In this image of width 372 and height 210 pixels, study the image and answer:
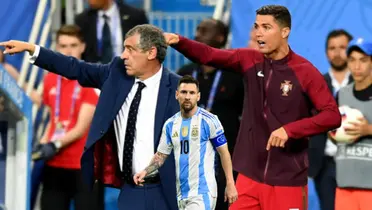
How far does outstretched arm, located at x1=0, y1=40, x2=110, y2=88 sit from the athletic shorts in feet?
4.05

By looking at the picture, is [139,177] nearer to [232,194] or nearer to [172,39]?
[232,194]

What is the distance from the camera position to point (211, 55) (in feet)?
25.3

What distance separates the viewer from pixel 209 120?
7445 mm

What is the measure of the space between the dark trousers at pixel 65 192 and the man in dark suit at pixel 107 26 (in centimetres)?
142

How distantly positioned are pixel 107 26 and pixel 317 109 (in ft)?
11.5

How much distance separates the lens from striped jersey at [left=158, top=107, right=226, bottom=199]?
292 inches

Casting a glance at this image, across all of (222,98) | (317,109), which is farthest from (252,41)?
(317,109)

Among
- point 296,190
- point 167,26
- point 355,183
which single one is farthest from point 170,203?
point 167,26

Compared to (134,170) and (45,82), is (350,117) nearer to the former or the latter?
(134,170)

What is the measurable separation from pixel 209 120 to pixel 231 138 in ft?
6.19

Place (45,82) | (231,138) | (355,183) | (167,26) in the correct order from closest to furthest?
(355,183) → (231,138) → (45,82) → (167,26)

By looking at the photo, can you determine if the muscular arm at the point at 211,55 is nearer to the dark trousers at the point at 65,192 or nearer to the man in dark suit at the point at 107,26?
the dark trousers at the point at 65,192

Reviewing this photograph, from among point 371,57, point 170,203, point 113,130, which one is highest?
point 371,57

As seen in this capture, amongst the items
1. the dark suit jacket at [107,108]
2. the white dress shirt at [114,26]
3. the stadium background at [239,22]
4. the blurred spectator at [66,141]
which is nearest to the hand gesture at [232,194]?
the dark suit jacket at [107,108]
